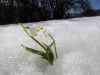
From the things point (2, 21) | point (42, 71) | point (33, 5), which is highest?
point (42, 71)

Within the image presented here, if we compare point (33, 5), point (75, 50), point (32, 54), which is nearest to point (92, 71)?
point (75, 50)

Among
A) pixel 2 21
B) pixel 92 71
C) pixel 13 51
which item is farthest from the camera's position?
pixel 2 21

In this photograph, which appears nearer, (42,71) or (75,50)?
(42,71)

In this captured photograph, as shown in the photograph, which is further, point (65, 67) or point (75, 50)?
point (75, 50)

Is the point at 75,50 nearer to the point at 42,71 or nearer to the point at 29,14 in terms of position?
the point at 42,71

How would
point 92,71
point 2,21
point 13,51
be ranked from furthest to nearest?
1. point 2,21
2. point 13,51
3. point 92,71

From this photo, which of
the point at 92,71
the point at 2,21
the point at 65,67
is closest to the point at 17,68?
the point at 65,67

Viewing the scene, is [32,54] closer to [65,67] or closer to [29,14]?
[65,67]

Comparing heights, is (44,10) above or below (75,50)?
below

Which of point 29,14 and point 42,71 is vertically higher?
point 42,71
